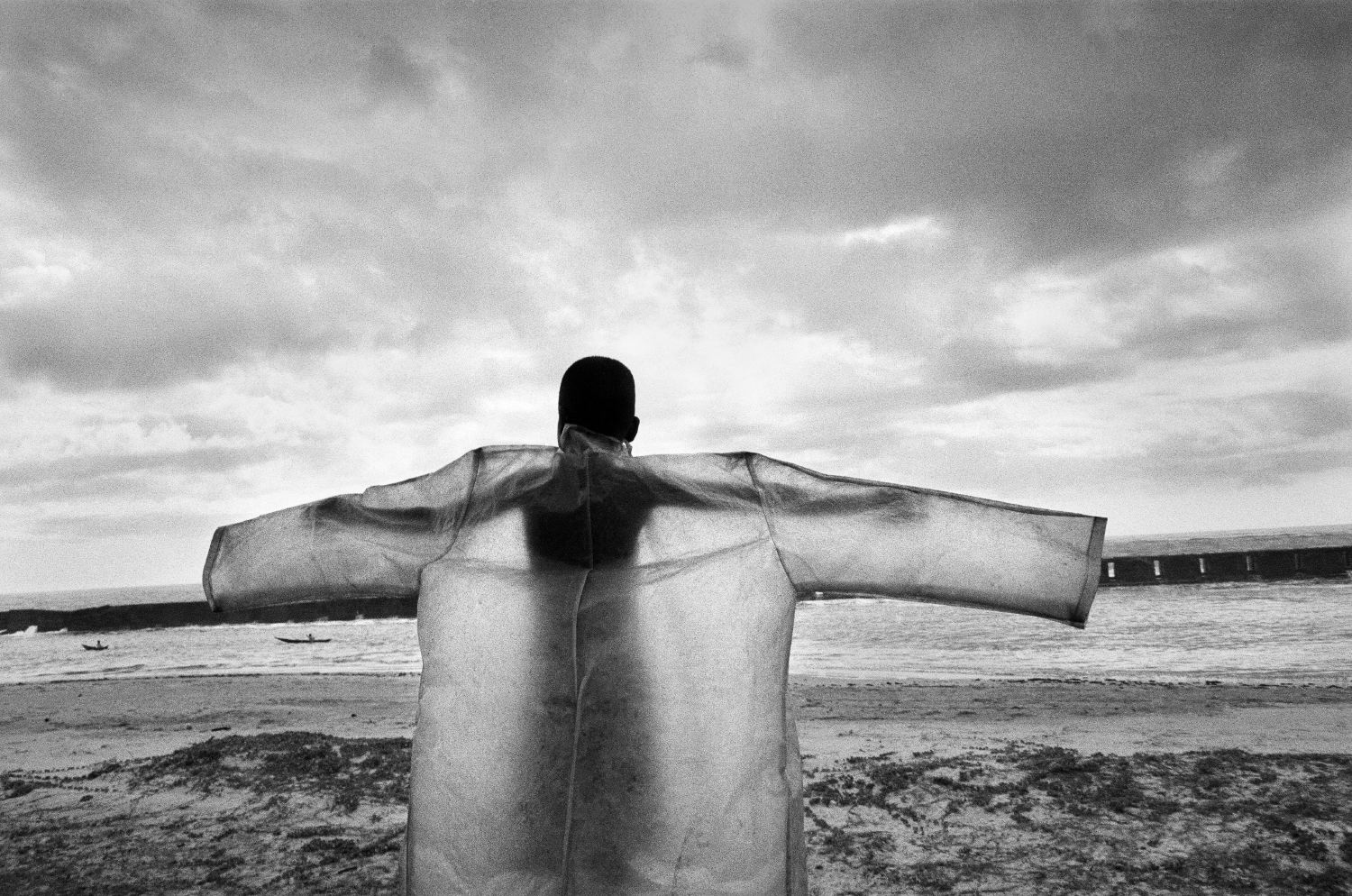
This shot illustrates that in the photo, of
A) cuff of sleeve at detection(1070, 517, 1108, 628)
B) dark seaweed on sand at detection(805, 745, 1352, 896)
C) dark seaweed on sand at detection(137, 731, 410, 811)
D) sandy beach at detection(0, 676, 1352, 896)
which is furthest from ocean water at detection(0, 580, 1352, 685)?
cuff of sleeve at detection(1070, 517, 1108, 628)

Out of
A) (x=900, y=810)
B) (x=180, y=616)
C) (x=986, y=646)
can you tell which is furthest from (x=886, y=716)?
(x=180, y=616)

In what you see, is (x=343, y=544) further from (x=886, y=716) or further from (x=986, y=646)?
(x=986, y=646)

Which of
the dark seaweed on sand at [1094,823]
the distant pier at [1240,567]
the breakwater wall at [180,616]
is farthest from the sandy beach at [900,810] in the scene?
the distant pier at [1240,567]

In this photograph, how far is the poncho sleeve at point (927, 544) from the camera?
2.06 m

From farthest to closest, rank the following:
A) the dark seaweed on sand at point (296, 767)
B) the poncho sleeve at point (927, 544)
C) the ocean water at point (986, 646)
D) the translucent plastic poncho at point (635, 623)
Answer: the ocean water at point (986, 646) → the dark seaweed on sand at point (296, 767) → the poncho sleeve at point (927, 544) → the translucent plastic poncho at point (635, 623)

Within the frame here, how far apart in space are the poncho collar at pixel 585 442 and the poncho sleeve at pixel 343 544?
225 millimetres

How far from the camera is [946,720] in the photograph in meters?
8.88

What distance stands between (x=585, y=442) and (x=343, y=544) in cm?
68

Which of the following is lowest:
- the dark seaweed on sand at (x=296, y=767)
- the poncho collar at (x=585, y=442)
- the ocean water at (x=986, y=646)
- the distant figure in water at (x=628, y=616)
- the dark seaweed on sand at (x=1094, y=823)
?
the ocean water at (x=986, y=646)

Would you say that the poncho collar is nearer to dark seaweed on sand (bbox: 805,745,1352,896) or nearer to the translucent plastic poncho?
the translucent plastic poncho

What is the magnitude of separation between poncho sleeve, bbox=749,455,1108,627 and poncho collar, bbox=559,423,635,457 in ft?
1.05

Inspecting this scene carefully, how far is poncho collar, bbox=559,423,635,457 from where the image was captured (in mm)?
2115

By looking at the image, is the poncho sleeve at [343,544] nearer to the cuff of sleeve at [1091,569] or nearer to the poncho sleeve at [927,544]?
the poncho sleeve at [927,544]

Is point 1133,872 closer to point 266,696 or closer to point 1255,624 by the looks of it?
point 266,696
